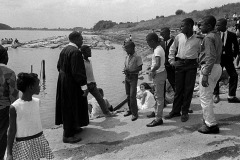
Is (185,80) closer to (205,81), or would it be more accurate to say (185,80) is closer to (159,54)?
(159,54)

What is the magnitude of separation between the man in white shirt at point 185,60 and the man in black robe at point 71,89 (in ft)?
6.64

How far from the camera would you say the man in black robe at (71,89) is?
16.9 ft

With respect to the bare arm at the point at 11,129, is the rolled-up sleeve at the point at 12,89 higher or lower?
higher

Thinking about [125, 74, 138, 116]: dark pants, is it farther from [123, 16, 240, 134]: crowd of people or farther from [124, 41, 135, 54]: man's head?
[124, 41, 135, 54]: man's head

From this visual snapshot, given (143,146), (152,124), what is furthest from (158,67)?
(143,146)

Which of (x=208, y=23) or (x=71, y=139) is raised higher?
(x=208, y=23)

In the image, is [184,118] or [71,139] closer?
[71,139]

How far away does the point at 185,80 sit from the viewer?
230 inches

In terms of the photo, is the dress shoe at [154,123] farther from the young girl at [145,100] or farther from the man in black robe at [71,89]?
the young girl at [145,100]

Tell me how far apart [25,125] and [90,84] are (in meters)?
3.26

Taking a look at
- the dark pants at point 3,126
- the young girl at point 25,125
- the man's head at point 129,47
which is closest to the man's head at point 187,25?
the man's head at point 129,47

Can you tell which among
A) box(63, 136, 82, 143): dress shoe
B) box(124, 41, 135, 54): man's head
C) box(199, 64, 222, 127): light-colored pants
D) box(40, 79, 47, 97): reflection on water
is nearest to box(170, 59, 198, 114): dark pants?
box(199, 64, 222, 127): light-colored pants

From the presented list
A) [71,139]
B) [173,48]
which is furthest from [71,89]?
[173,48]

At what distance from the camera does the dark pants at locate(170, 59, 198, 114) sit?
18.7ft
